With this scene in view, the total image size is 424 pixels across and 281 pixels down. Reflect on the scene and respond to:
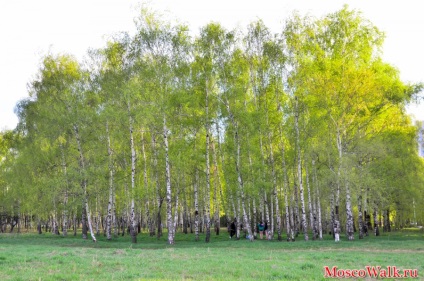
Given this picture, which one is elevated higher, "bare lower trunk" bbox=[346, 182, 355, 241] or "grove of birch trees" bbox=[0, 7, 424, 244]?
"grove of birch trees" bbox=[0, 7, 424, 244]

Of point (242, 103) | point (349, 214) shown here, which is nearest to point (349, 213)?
Answer: point (349, 214)

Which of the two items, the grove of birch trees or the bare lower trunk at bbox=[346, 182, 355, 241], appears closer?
the bare lower trunk at bbox=[346, 182, 355, 241]

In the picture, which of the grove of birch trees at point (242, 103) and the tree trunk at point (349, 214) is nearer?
the tree trunk at point (349, 214)

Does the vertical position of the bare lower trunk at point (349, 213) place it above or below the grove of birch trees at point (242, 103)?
below

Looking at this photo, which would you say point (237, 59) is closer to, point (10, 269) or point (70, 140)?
point (70, 140)

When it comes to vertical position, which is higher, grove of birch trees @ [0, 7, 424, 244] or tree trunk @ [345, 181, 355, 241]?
grove of birch trees @ [0, 7, 424, 244]

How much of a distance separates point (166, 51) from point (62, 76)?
11393mm

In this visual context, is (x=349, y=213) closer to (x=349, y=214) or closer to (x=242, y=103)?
(x=349, y=214)

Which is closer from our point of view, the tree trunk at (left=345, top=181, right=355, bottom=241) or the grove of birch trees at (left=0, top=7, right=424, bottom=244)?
the tree trunk at (left=345, top=181, right=355, bottom=241)

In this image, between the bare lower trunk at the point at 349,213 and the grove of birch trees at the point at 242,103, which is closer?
the bare lower trunk at the point at 349,213

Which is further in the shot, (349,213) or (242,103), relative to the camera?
(242,103)

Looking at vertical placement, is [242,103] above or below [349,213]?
above

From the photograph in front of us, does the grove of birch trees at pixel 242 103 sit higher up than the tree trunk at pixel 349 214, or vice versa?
the grove of birch trees at pixel 242 103

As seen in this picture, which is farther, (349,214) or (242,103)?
(242,103)
